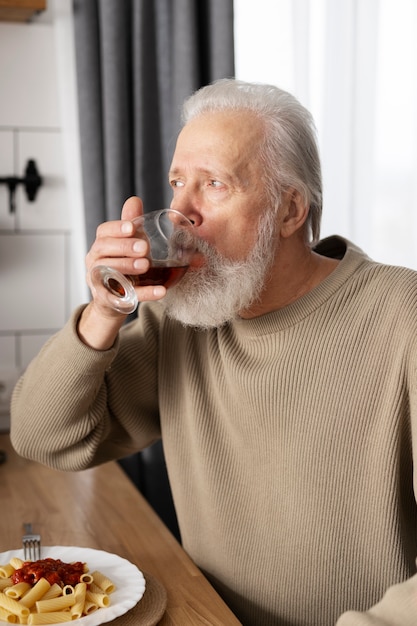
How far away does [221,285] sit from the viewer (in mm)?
1387

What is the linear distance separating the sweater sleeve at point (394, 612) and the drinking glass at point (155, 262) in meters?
0.55

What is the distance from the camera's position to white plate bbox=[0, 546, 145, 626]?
1.14 metres

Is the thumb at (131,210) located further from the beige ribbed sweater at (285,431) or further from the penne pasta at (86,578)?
the penne pasta at (86,578)

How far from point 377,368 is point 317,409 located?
12cm

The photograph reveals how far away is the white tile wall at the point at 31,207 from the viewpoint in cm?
244

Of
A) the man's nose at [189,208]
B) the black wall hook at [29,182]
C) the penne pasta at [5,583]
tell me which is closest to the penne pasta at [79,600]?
the penne pasta at [5,583]

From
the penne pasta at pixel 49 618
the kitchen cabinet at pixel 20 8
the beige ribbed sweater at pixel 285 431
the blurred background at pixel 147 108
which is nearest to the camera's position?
the penne pasta at pixel 49 618

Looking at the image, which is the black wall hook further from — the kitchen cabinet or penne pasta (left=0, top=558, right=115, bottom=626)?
penne pasta (left=0, top=558, right=115, bottom=626)

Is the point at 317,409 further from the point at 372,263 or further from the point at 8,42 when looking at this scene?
the point at 8,42

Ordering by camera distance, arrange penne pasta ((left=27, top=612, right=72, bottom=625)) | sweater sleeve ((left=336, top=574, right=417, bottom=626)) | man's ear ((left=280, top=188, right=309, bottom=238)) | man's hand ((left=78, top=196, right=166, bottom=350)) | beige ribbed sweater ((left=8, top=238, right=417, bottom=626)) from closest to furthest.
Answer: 1. sweater sleeve ((left=336, top=574, right=417, bottom=626))
2. penne pasta ((left=27, top=612, right=72, bottom=625))
3. man's hand ((left=78, top=196, right=166, bottom=350))
4. beige ribbed sweater ((left=8, top=238, right=417, bottom=626))
5. man's ear ((left=280, top=188, right=309, bottom=238))

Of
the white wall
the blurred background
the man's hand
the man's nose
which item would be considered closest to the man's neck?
the man's nose

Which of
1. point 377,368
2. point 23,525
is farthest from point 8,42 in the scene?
point 377,368

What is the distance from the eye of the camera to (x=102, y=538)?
1.52m

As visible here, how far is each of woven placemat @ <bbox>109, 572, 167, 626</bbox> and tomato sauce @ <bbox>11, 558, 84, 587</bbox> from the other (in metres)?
0.09
